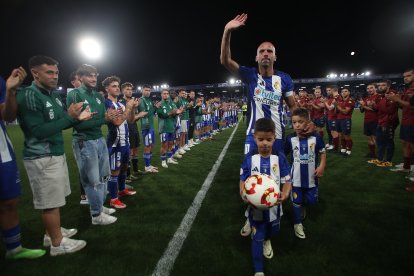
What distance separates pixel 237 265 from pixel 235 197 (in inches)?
90.7

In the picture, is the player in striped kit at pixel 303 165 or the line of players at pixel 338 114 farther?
the line of players at pixel 338 114

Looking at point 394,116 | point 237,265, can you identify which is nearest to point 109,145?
point 237,265

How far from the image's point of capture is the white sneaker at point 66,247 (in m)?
3.20

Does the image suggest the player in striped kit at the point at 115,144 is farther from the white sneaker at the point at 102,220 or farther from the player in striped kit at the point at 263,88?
the player in striped kit at the point at 263,88

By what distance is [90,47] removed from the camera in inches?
1241

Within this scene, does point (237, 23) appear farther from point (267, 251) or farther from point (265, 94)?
point (267, 251)

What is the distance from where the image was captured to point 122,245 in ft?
11.2

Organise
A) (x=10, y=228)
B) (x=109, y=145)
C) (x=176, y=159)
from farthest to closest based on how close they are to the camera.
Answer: (x=176, y=159), (x=109, y=145), (x=10, y=228)

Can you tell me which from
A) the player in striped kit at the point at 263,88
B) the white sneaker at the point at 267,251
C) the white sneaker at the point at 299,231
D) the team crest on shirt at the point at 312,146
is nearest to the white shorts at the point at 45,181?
the player in striped kit at the point at 263,88

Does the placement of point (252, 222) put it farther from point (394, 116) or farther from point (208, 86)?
point (208, 86)

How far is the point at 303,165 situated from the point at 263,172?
1128 millimetres

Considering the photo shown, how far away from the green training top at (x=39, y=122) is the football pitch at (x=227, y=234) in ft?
4.50

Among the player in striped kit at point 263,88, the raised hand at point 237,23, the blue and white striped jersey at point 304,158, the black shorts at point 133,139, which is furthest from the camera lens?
the black shorts at point 133,139

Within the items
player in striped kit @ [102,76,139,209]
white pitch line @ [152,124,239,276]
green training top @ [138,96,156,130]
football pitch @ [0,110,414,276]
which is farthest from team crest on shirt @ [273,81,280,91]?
green training top @ [138,96,156,130]
